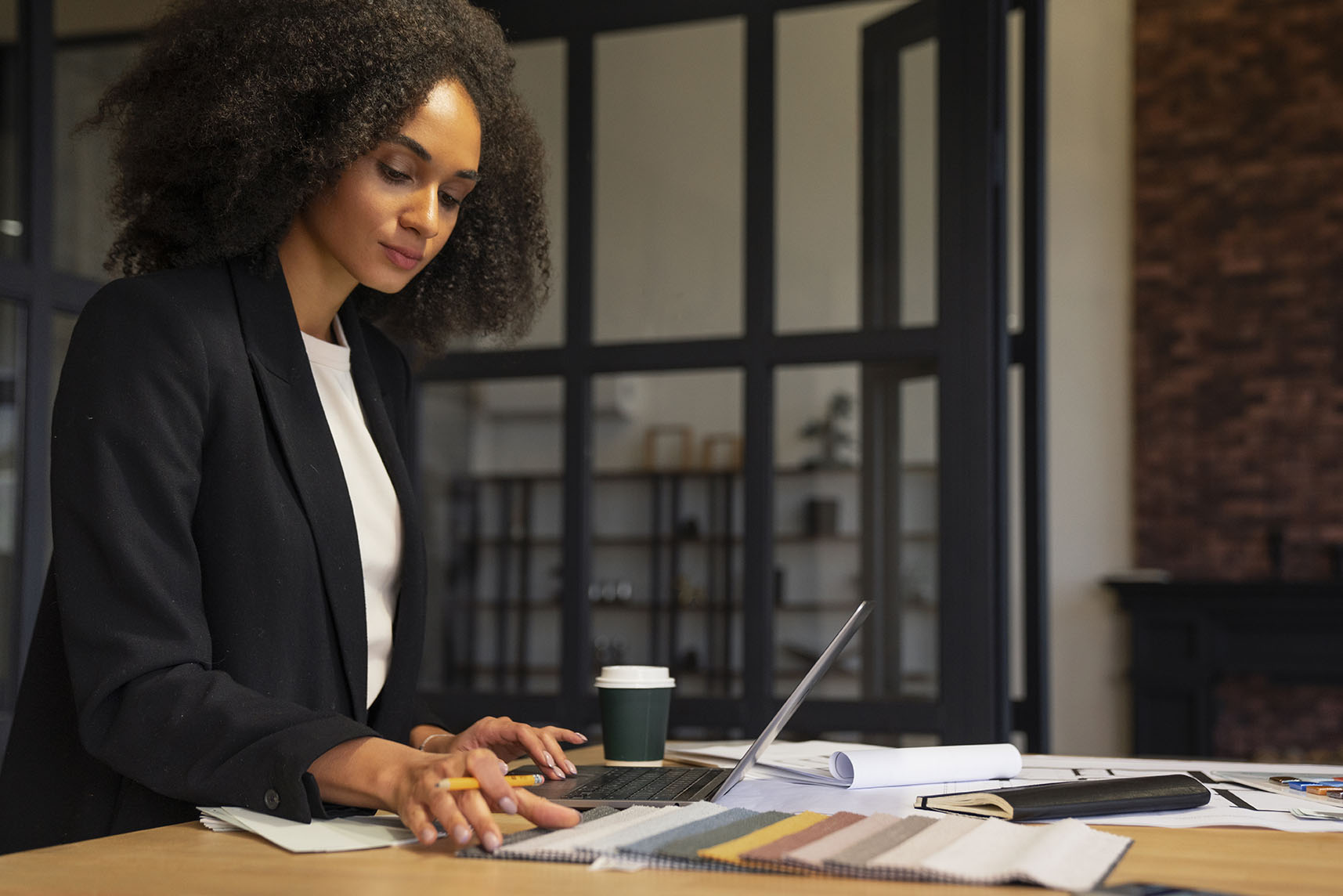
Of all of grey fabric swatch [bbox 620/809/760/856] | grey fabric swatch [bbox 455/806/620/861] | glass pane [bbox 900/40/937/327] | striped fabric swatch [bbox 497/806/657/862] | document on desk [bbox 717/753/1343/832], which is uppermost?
glass pane [bbox 900/40/937/327]

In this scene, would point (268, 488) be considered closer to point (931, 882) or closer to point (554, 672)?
point (931, 882)

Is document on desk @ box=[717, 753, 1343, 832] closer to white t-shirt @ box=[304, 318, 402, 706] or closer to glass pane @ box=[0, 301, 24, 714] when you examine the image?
white t-shirt @ box=[304, 318, 402, 706]

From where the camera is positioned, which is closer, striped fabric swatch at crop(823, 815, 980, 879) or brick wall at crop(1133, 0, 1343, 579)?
striped fabric swatch at crop(823, 815, 980, 879)

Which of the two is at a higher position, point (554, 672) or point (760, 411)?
point (760, 411)

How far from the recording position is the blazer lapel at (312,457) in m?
1.27

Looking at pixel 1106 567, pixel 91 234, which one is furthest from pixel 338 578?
pixel 1106 567

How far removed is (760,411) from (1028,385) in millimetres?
745

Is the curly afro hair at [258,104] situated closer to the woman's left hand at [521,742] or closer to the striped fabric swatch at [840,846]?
the woman's left hand at [521,742]

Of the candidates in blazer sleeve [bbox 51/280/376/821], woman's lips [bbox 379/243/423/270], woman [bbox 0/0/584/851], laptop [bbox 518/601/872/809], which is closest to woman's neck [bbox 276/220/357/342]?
woman [bbox 0/0/584/851]

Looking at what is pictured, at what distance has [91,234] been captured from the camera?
2.92 metres

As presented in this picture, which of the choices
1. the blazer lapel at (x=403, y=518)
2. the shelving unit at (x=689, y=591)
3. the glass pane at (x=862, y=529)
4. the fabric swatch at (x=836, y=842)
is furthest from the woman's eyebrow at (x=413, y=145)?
the glass pane at (x=862, y=529)

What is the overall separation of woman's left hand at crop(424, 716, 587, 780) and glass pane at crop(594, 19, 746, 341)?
4.74 ft

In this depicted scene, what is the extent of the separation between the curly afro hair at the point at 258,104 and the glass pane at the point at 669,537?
1.30m

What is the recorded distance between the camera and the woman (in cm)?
104
